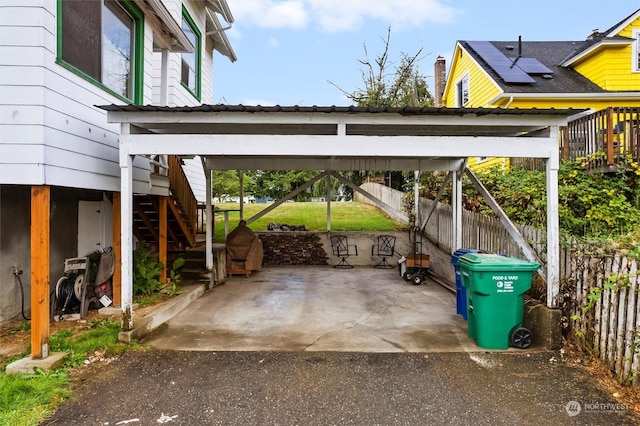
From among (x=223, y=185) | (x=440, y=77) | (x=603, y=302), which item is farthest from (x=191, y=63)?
(x=440, y=77)

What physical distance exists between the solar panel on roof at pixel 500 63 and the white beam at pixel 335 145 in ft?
32.7

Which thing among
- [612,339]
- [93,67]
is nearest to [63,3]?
[93,67]

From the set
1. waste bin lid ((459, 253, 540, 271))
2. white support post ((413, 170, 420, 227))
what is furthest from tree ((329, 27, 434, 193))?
waste bin lid ((459, 253, 540, 271))

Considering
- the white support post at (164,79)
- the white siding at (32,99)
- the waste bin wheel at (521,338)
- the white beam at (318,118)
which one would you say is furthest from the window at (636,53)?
the white siding at (32,99)

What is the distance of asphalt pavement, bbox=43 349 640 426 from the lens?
10.4ft

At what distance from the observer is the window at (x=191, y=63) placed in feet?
33.1

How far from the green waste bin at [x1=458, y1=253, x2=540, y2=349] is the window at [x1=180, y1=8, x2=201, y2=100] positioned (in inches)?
349

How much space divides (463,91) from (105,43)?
597 inches

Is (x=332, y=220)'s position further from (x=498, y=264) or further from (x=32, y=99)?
(x=32, y=99)

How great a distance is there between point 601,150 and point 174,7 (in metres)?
9.95

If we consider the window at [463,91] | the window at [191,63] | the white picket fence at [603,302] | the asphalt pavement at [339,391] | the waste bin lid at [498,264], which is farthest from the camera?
the window at [463,91]

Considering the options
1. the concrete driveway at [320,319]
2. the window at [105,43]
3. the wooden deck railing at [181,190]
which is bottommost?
the concrete driveway at [320,319]

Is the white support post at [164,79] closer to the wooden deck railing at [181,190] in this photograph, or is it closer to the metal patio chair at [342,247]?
the wooden deck railing at [181,190]

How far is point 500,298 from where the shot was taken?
4594mm
